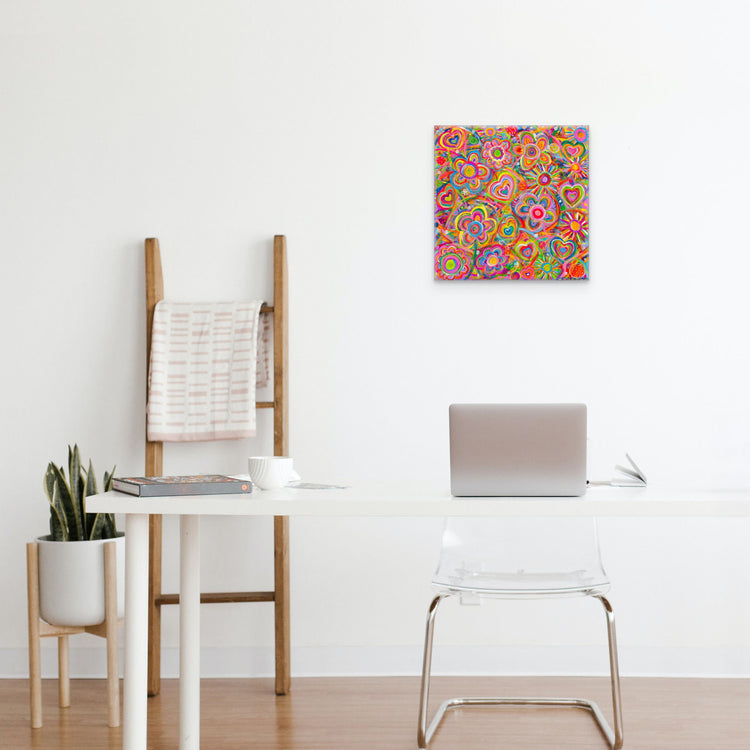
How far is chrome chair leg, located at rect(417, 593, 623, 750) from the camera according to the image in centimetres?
209

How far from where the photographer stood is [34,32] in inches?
113

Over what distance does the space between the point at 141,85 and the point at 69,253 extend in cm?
59

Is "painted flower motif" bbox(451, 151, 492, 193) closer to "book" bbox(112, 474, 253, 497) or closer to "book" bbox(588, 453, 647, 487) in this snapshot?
"book" bbox(588, 453, 647, 487)

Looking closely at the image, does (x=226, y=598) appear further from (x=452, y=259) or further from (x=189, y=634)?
(x=452, y=259)

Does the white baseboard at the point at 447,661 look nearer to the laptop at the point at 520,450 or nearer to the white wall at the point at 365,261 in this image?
the white wall at the point at 365,261

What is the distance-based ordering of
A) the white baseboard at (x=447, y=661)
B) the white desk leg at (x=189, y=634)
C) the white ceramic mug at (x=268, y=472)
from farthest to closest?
the white baseboard at (x=447, y=661) → the white desk leg at (x=189, y=634) → the white ceramic mug at (x=268, y=472)

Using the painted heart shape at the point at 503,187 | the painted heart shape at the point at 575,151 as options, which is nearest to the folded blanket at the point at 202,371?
the painted heart shape at the point at 503,187

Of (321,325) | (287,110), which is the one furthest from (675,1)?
(321,325)

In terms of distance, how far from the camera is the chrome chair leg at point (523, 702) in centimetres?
209

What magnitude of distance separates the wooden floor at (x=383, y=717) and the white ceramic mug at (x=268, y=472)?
775 mm

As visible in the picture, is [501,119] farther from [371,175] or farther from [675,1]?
[675,1]

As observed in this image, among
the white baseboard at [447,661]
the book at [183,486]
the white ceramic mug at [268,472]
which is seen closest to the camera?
the book at [183,486]

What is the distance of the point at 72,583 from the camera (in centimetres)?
239

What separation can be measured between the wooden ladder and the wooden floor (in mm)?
123
